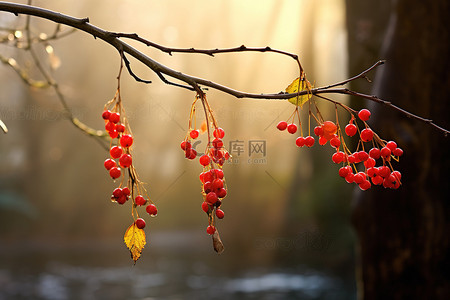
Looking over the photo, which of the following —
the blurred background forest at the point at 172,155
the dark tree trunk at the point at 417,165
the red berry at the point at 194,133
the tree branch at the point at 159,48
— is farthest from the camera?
the blurred background forest at the point at 172,155

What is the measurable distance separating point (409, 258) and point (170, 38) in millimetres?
11838

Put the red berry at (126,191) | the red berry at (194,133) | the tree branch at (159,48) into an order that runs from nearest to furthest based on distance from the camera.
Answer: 1. the tree branch at (159,48)
2. the red berry at (126,191)
3. the red berry at (194,133)

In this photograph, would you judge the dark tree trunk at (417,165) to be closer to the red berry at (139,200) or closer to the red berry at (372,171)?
the red berry at (372,171)

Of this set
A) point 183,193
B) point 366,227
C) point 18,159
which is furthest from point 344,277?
point 18,159

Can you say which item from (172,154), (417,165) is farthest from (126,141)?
(172,154)

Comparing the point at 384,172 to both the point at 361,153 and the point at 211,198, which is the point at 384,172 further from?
the point at 211,198

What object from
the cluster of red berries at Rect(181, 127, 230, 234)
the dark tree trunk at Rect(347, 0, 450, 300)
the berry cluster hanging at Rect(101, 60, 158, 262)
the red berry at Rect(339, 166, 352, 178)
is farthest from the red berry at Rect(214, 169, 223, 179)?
the dark tree trunk at Rect(347, 0, 450, 300)

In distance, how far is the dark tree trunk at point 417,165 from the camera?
234 centimetres

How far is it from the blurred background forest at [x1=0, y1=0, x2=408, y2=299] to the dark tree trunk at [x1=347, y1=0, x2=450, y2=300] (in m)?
6.33

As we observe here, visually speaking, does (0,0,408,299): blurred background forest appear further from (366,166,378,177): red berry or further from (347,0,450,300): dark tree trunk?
(366,166,378,177): red berry

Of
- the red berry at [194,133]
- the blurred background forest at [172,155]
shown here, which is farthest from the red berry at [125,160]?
the blurred background forest at [172,155]

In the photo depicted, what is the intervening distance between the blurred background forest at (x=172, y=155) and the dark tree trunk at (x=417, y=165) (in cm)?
633

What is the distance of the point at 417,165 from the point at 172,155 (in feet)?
42.9

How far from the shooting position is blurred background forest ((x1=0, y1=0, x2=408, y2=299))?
9797mm
